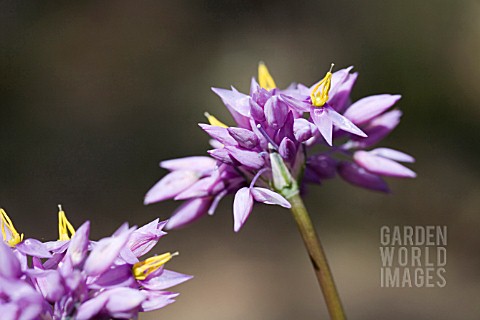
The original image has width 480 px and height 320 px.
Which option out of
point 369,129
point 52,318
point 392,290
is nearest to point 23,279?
point 52,318

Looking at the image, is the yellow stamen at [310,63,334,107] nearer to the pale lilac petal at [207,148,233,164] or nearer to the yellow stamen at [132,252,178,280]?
the pale lilac petal at [207,148,233,164]

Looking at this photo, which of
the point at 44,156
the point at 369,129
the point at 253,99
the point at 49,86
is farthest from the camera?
the point at 49,86

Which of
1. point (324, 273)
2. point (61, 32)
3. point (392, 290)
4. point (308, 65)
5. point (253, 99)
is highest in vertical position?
point (61, 32)

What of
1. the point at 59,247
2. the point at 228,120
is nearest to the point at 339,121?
the point at 59,247

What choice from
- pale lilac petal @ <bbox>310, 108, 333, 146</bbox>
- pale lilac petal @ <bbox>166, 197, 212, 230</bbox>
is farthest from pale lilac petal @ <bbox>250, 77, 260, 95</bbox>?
pale lilac petal @ <bbox>166, 197, 212, 230</bbox>

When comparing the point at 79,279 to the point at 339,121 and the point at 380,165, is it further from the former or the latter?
the point at 380,165

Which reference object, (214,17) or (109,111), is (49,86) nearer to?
(109,111)

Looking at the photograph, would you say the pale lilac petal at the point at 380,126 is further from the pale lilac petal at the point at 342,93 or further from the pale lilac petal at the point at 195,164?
the pale lilac petal at the point at 195,164
